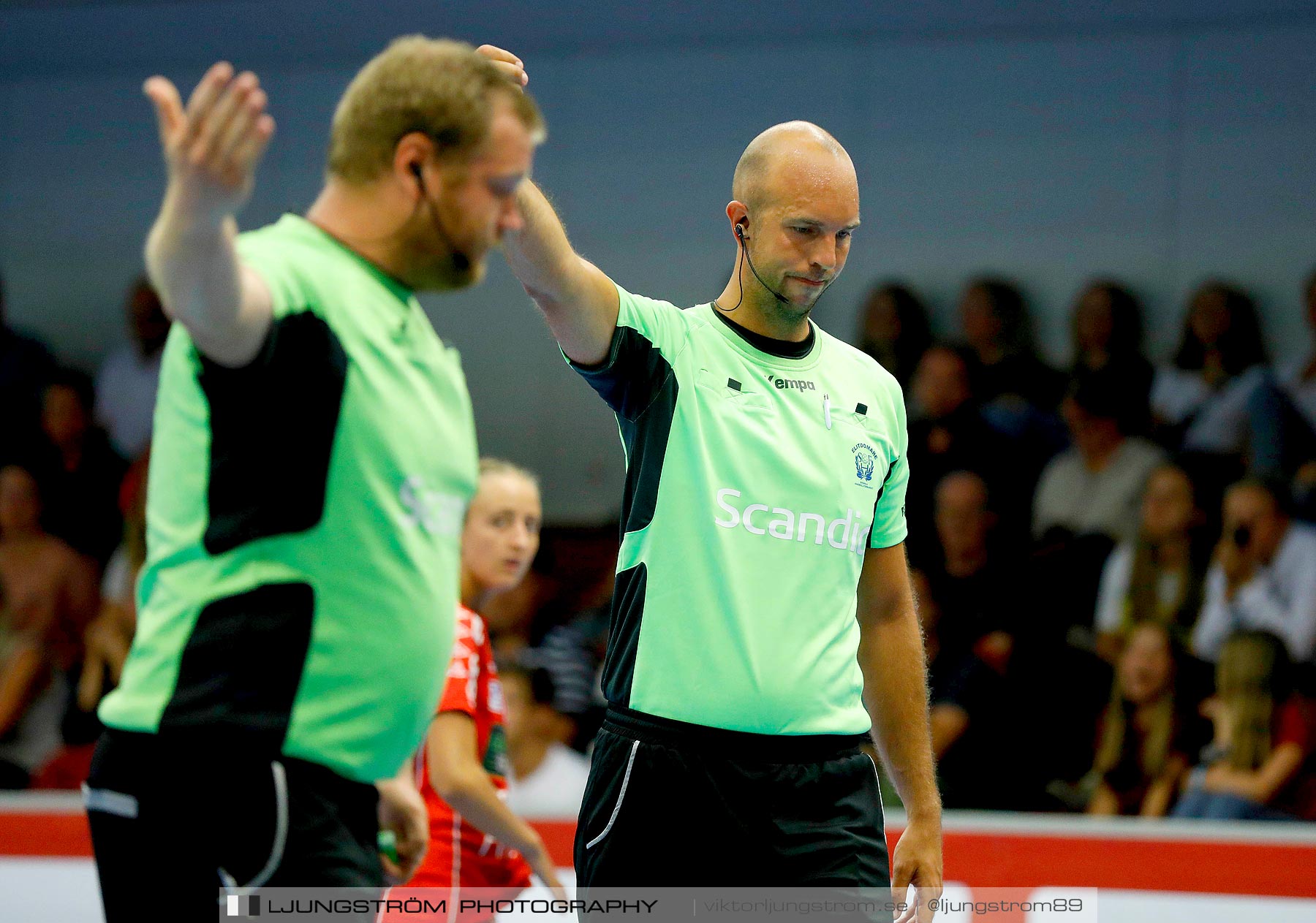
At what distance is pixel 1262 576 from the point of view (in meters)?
6.12

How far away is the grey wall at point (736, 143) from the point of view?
727 centimetres

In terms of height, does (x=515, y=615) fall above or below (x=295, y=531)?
below

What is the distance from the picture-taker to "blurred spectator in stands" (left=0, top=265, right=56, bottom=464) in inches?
318

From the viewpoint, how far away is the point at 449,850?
3.36m

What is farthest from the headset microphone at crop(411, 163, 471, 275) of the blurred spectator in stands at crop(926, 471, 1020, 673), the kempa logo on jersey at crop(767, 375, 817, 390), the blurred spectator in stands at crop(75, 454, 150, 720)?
the blurred spectator in stands at crop(75, 454, 150, 720)

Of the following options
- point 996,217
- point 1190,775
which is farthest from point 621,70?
point 1190,775

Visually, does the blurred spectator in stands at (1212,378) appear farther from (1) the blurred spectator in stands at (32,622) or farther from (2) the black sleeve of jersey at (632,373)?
(1) the blurred spectator in stands at (32,622)

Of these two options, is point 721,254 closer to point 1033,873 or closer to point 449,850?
point 1033,873

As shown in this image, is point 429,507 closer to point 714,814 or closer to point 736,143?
point 714,814

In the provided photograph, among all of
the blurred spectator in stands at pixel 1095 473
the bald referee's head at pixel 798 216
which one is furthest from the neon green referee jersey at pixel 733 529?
the blurred spectator in stands at pixel 1095 473

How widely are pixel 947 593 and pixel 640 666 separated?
3.93 meters

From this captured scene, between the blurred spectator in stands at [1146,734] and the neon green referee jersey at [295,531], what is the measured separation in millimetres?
4691

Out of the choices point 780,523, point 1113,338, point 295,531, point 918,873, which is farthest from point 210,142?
point 1113,338

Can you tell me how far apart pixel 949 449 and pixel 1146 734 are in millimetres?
1580
